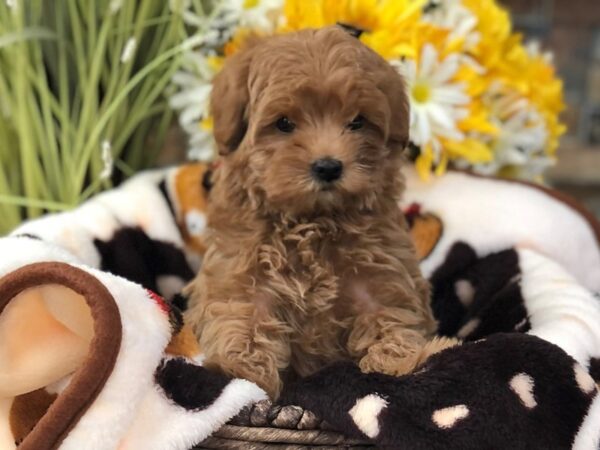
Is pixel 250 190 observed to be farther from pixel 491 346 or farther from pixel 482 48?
pixel 482 48

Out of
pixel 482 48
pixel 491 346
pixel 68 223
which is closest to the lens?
pixel 491 346

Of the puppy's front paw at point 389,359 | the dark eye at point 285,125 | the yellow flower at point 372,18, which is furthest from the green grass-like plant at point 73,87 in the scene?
the puppy's front paw at point 389,359

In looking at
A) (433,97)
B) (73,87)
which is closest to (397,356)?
(433,97)

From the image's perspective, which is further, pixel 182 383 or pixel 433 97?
pixel 433 97

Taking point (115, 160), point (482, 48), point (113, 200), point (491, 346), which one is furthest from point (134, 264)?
point (482, 48)

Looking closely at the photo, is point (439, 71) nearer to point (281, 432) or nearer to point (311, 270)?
point (311, 270)

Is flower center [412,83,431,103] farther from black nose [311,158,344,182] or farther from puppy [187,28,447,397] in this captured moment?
black nose [311,158,344,182]

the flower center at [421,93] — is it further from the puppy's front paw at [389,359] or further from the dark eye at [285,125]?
the puppy's front paw at [389,359]

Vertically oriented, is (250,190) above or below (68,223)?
above
